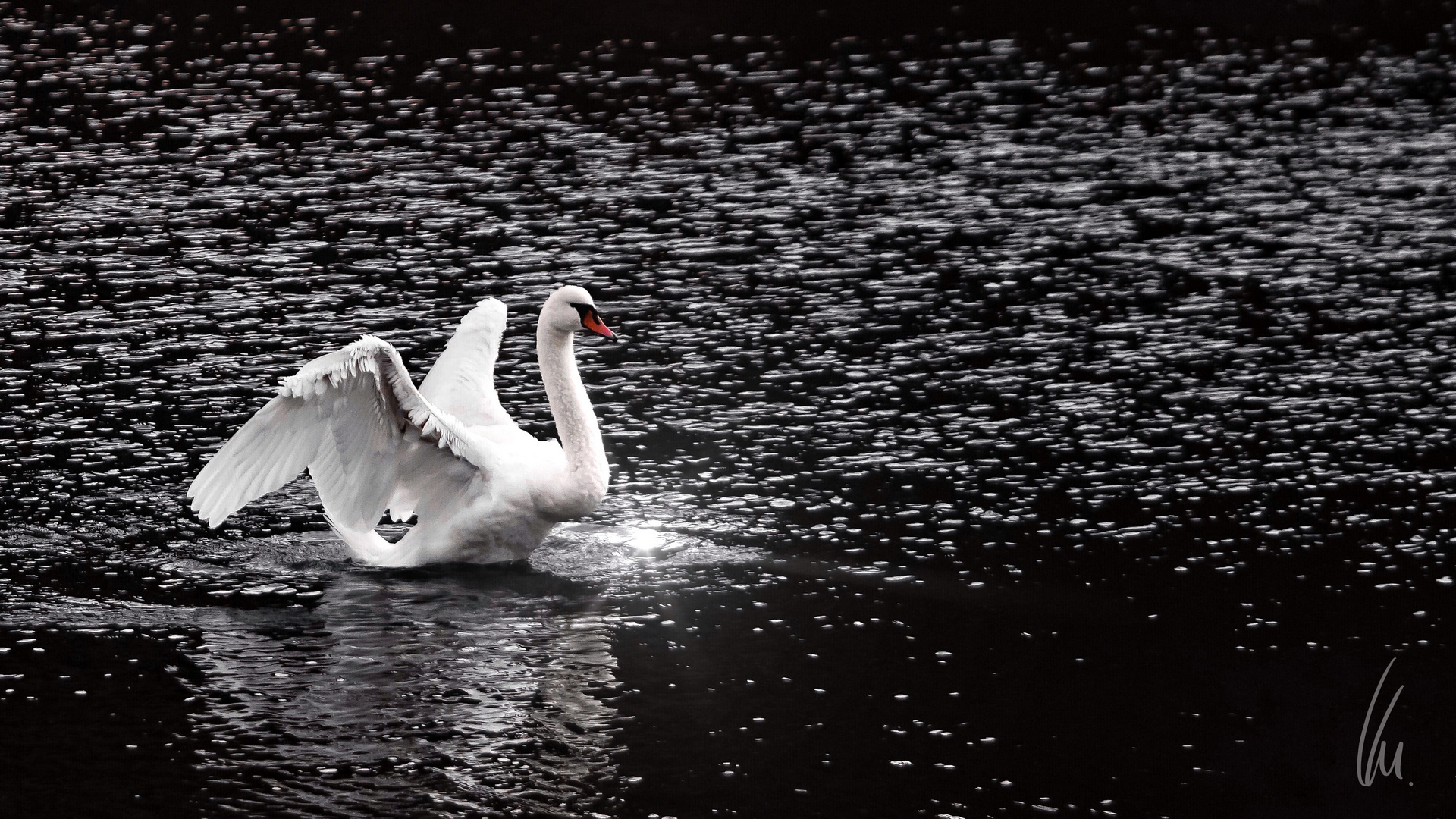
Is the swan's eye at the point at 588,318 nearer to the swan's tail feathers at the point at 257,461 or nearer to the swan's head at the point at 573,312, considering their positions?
the swan's head at the point at 573,312

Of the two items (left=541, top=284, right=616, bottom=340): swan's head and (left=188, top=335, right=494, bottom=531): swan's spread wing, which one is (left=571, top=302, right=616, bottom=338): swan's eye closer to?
(left=541, top=284, right=616, bottom=340): swan's head

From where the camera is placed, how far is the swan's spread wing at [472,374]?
48.9ft

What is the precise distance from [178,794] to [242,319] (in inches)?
380

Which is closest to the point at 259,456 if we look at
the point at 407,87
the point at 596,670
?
the point at 596,670

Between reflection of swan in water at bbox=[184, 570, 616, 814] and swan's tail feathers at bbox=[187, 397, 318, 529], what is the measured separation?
896 mm

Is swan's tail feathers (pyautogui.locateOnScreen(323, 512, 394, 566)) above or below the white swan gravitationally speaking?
below

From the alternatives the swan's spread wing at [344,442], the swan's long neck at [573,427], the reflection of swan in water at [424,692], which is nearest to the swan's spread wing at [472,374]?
the swan's long neck at [573,427]

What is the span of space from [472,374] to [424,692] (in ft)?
13.6

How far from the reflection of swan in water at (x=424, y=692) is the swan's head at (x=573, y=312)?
2043mm

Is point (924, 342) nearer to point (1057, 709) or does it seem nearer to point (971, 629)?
point (971, 629)

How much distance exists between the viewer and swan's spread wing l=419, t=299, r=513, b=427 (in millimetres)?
14914

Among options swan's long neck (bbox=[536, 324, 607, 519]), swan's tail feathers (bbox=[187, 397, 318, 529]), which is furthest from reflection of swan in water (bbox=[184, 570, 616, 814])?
swan's tail feathers (bbox=[187, 397, 318, 529])

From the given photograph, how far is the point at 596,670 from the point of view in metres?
12.2
